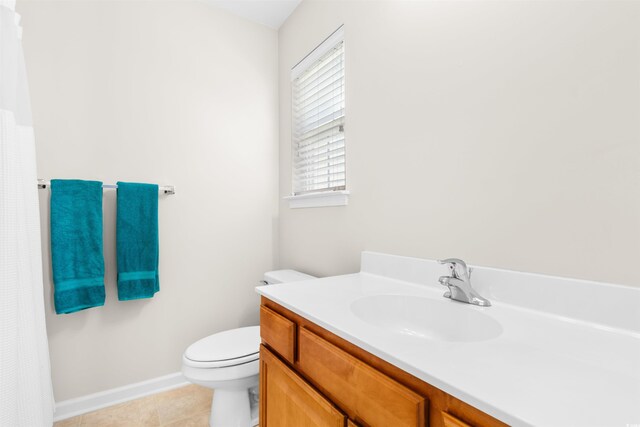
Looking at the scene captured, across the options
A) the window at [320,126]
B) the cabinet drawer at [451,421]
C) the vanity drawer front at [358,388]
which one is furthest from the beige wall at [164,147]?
the cabinet drawer at [451,421]

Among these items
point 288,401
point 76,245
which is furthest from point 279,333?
point 76,245

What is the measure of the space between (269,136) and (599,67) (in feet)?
6.04

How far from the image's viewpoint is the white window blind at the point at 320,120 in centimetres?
164

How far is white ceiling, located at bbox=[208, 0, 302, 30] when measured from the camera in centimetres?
194

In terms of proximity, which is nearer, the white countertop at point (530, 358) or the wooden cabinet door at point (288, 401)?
the white countertop at point (530, 358)

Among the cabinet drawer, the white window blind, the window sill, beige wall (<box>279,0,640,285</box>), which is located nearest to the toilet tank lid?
beige wall (<box>279,0,640,285</box>)

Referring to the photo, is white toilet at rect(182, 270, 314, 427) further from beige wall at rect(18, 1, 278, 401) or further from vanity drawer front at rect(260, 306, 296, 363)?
beige wall at rect(18, 1, 278, 401)

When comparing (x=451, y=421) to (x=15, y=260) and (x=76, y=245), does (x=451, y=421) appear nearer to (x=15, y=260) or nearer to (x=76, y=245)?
(x=15, y=260)

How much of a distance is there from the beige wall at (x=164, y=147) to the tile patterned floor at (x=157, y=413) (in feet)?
0.42

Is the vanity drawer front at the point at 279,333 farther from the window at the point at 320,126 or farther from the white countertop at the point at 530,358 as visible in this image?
the window at the point at 320,126

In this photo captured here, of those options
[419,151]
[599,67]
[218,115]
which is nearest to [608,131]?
[599,67]

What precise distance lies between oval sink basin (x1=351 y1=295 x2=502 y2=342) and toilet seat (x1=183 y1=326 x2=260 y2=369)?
72 centimetres

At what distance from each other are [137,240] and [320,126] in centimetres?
127

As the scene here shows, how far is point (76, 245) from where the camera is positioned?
4.97 feet
